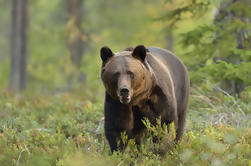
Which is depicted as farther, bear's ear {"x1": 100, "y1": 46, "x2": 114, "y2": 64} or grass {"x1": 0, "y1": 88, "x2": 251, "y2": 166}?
bear's ear {"x1": 100, "y1": 46, "x2": 114, "y2": 64}

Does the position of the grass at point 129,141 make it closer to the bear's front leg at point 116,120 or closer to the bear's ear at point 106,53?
the bear's front leg at point 116,120

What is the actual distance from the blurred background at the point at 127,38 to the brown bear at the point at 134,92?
2529 millimetres

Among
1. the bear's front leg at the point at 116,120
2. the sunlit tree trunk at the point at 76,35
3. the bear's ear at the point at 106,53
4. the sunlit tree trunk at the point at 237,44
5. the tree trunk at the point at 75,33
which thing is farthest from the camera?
the sunlit tree trunk at the point at 76,35

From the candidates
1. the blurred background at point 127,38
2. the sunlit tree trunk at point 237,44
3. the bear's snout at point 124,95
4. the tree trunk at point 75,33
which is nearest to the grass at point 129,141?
the sunlit tree trunk at point 237,44

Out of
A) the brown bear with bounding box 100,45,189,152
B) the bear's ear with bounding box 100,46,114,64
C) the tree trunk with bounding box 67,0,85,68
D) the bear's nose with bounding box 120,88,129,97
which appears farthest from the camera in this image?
the tree trunk with bounding box 67,0,85,68

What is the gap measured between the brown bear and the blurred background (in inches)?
99.6

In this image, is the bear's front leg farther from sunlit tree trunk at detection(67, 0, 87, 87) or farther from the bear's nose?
sunlit tree trunk at detection(67, 0, 87, 87)

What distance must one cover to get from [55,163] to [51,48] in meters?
23.3

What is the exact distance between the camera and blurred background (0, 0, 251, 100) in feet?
28.0

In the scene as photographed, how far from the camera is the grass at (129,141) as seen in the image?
4.64 meters

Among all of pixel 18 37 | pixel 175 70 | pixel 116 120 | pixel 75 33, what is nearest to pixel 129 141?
pixel 116 120

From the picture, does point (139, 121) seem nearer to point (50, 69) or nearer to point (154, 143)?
point (154, 143)

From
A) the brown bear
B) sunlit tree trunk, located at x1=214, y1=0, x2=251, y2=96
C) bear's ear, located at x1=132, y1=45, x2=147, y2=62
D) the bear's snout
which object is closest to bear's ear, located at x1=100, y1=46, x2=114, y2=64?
the brown bear

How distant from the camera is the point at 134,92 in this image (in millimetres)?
4871
